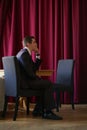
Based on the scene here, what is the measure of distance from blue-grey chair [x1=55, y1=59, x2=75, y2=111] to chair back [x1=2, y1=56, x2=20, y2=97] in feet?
3.55

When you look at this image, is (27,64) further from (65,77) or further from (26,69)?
(65,77)

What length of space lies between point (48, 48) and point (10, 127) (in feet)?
8.38

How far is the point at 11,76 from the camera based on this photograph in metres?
4.50

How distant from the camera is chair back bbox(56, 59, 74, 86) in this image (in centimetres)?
567

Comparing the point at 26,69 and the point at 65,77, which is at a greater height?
the point at 26,69

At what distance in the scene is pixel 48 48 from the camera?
246 inches

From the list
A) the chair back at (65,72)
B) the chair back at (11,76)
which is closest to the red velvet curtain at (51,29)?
the chair back at (65,72)

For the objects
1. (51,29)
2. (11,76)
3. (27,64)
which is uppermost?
(51,29)

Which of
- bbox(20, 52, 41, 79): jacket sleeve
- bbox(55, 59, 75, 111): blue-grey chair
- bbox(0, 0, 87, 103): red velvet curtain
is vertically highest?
bbox(0, 0, 87, 103): red velvet curtain

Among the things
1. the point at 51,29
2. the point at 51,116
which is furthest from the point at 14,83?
the point at 51,29

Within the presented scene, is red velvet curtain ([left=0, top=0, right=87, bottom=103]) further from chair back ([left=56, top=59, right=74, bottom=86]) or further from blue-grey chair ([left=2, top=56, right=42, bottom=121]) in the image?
blue-grey chair ([left=2, top=56, right=42, bottom=121])

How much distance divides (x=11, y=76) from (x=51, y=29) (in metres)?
2.01

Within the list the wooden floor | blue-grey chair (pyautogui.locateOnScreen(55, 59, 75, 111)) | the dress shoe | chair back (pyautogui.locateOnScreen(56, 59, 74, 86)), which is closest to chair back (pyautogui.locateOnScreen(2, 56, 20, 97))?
the wooden floor

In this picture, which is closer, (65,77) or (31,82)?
(31,82)
